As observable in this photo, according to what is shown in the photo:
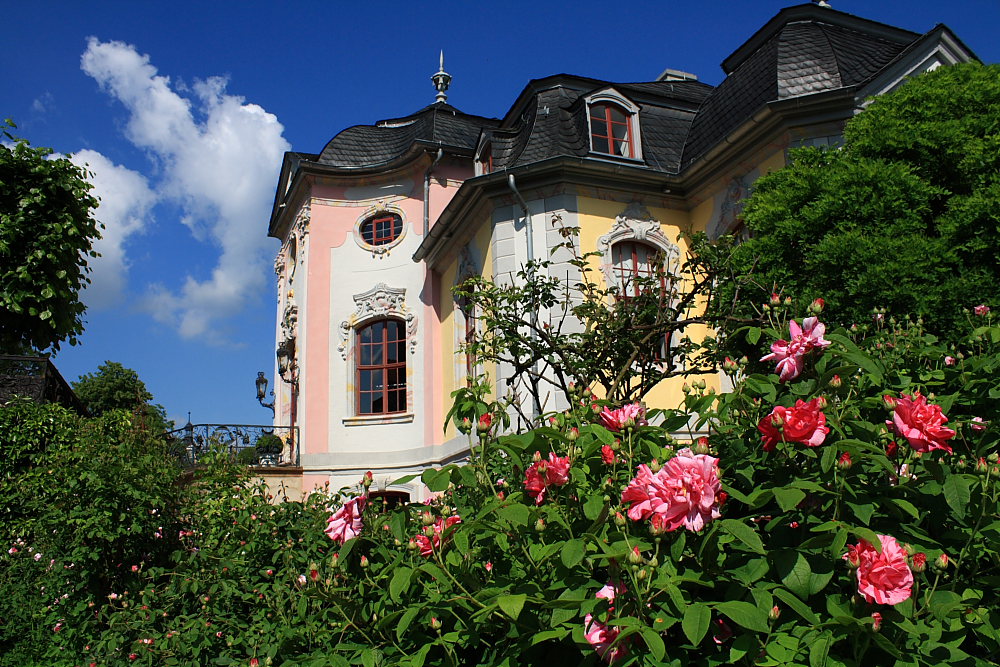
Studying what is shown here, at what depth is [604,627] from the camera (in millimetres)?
1578

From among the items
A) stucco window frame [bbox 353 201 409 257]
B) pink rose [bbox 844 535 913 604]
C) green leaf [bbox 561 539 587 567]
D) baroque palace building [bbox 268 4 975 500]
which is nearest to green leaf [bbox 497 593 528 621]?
green leaf [bbox 561 539 587 567]

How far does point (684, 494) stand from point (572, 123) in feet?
38.8

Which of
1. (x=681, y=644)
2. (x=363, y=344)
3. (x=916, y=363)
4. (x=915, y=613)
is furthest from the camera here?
(x=363, y=344)

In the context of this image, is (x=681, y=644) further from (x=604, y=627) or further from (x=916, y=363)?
(x=916, y=363)

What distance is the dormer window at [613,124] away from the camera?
12602 millimetres

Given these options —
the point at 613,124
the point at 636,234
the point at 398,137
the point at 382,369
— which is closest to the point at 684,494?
the point at 636,234

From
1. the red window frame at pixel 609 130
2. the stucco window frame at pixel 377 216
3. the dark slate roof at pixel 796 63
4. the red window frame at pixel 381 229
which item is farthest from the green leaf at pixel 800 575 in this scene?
the red window frame at pixel 381 229

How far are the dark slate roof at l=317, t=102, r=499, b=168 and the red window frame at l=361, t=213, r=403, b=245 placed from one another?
1.24m

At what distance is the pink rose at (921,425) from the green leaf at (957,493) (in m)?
0.11

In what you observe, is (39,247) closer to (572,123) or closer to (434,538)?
(572,123)

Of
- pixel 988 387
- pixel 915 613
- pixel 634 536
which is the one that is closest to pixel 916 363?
pixel 988 387

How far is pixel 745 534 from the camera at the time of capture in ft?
4.91

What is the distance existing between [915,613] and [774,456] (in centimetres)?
45

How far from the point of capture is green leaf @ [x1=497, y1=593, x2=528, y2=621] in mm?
1607
